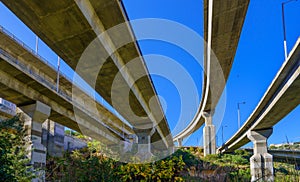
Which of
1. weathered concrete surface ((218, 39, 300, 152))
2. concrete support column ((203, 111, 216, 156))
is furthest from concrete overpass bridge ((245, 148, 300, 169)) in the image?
concrete support column ((203, 111, 216, 156))

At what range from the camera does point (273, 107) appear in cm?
1694

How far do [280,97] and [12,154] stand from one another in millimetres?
13998

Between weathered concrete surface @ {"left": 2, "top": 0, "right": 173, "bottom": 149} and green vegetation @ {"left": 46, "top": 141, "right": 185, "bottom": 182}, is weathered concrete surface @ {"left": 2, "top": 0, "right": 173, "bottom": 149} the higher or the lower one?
the higher one

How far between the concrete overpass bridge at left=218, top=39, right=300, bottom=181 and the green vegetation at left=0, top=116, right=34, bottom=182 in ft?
19.6

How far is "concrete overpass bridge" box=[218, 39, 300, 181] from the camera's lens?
1244 cm

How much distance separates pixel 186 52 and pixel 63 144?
19.1 meters

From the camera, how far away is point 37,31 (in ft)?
25.4

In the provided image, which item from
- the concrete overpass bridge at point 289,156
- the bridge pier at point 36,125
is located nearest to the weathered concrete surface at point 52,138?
the bridge pier at point 36,125

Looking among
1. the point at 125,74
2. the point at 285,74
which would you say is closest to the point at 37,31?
the point at 125,74

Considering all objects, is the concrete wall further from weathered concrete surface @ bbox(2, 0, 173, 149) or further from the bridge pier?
weathered concrete surface @ bbox(2, 0, 173, 149)

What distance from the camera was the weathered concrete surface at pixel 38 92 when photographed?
12.1 metres

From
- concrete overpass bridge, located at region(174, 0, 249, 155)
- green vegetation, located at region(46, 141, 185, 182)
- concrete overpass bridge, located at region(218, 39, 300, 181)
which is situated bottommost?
green vegetation, located at region(46, 141, 185, 182)

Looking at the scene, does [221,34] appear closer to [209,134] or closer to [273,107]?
[273,107]

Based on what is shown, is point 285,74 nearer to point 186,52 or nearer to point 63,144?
point 186,52
